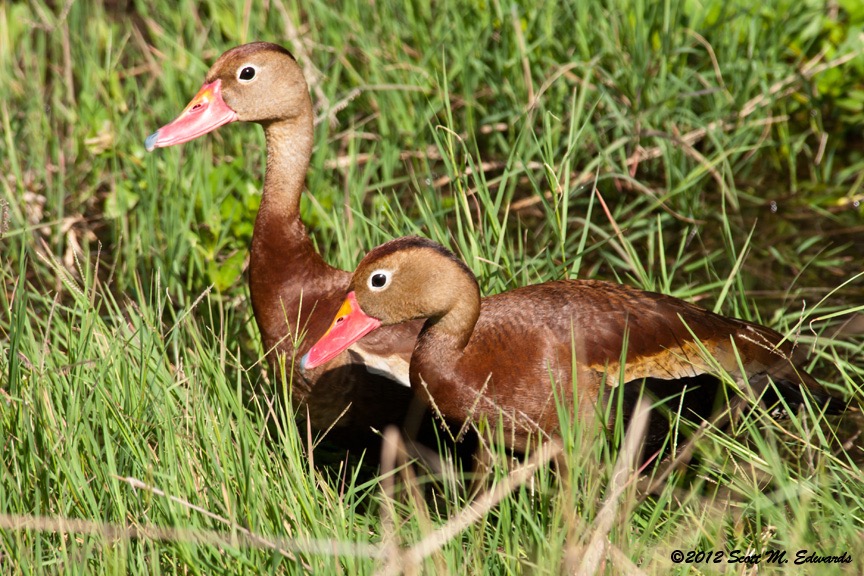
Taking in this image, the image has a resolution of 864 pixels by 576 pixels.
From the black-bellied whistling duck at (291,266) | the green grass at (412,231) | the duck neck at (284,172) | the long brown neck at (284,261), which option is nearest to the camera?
the green grass at (412,231)

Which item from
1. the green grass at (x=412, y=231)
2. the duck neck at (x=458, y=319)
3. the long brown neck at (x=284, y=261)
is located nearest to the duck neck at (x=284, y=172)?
the long brown neck at (x=284, y=261)

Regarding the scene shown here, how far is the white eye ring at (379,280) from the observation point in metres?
2.77

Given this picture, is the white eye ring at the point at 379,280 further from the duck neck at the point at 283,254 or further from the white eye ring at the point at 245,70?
the white eye ring at the point at 245,70

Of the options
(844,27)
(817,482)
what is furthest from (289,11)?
(817,482)

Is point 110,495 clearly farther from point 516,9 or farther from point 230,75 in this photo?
point 516,9

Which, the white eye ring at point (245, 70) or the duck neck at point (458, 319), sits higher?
the white eye ring at point (245, 70)

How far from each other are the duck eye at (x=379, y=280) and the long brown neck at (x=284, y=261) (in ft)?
1.26

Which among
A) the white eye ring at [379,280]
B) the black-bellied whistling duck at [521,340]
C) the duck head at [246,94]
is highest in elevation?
the duck head at [246,94]

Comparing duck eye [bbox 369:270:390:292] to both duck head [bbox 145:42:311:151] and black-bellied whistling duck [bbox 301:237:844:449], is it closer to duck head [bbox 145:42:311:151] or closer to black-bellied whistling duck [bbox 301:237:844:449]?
black-bellied whistling duck [bbox 301:237:844:449]

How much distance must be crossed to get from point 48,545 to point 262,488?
20.4 inches

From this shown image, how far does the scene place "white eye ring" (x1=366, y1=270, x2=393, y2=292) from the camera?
2767mm

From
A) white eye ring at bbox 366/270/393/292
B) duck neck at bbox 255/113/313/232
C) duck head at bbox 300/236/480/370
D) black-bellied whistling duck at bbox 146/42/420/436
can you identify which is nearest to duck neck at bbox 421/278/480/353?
duck head at bbox 300/236/480/370

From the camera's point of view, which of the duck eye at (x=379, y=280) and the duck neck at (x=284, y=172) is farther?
the duck neck at (x=284, y=172)

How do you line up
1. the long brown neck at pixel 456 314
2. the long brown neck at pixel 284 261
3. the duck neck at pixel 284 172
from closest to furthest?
the long brown neck at pixel 456 314
the long brown neck at pixel 284 261
the duck neck at pixel 284 172
